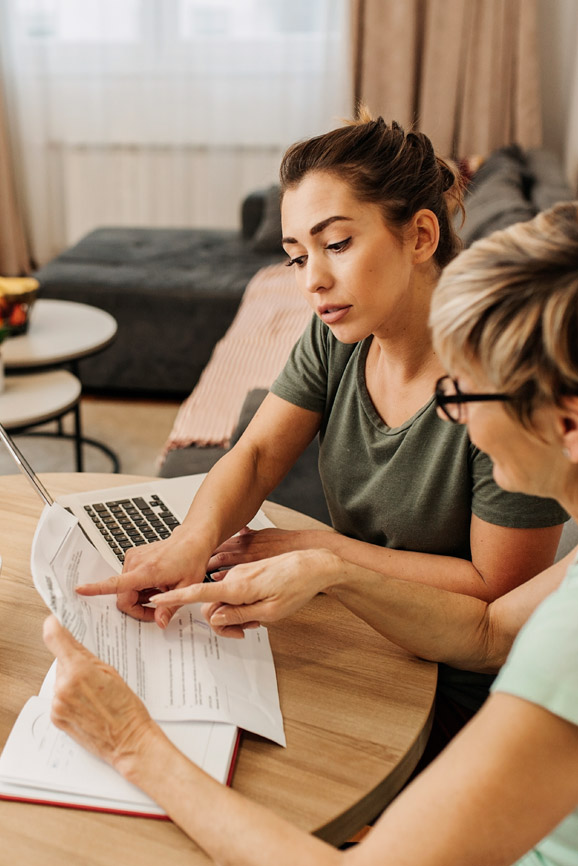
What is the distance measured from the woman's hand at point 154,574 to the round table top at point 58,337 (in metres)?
1.56

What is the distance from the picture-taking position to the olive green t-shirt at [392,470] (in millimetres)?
1112

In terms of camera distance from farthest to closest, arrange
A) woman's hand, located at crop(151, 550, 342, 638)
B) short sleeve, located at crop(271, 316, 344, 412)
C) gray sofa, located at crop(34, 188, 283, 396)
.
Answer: gray sofa, located at crop(34, 188, 283, 396), short sleeve, located at crop(271, 316, 344, 412), woman's hand, located at crop(151, 550, 342, 638)

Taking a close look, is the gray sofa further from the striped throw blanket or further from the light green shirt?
the light green shirt

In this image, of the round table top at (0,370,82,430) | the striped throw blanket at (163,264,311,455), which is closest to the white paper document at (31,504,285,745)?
the striped throw blanket at (163,264,311,455)

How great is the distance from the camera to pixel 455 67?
437 centimetres

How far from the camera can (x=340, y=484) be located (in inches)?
51.1

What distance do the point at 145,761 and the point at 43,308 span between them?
2511 millimetres

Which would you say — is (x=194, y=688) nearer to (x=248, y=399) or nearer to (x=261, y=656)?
(x=261, y=656)

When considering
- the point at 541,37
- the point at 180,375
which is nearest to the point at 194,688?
the point at 180,375

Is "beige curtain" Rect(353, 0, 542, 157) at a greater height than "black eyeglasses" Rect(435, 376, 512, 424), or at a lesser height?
lesser

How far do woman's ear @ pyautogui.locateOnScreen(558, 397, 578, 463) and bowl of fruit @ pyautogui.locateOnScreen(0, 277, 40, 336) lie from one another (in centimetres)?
218

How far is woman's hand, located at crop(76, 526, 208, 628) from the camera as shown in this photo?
977 millimetres

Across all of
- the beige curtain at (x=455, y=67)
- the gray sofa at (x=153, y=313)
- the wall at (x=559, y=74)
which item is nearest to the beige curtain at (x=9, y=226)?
the gray sofa at (x=153, y=313)

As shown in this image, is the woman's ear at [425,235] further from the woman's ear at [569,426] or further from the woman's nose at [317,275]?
the woman's ear at [569,426]
